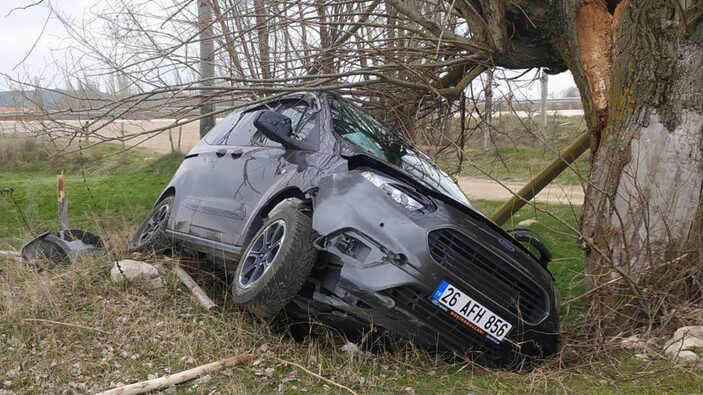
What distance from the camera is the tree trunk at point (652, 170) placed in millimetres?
5129

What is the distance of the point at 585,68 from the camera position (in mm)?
6004

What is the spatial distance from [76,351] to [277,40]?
6.91 metres

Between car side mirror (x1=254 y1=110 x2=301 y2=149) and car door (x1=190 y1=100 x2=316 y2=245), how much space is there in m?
0.14

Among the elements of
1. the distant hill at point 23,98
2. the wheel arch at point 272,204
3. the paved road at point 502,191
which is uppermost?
the distant hill at point 23,98

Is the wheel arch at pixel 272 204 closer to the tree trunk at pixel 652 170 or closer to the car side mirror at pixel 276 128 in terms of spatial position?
the car side mirror at pixel 276 128

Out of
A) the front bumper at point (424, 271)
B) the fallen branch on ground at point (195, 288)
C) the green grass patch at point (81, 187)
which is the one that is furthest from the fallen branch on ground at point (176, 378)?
the green grass patch at point (81, 187)

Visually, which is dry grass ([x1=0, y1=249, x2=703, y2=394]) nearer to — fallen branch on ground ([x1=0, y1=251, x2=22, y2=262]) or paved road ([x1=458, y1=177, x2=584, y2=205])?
fallen branch on ground ([x1=0, y1=251, x2=22, y2=262])

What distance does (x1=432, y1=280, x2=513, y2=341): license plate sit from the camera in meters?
4.16

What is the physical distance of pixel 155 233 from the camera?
658cm

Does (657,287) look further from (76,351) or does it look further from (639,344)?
(76,351)

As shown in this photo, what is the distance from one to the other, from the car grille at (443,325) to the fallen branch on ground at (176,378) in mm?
1145

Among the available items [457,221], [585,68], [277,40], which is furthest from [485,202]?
[457,221]

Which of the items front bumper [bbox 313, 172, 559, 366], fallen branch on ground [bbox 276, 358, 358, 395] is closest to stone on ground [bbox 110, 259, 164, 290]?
fallen branch on ground [bbox 276, 358, 358, 395]

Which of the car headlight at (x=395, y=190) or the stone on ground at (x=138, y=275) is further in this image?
the stone on ground at (x=138, y=275)
